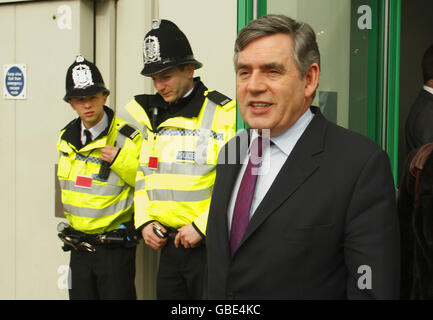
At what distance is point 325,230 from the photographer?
1321 mm

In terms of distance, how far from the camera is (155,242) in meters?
2.44

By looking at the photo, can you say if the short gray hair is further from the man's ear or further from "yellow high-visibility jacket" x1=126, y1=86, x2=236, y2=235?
"yellow high-visibility jacket" x1=126, y1=86, x2=236, y2=235

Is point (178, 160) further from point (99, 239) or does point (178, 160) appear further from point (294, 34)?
point (294, 34)

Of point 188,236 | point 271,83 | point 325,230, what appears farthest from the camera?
point 188,236

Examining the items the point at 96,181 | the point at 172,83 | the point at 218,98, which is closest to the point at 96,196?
the point at 96,181

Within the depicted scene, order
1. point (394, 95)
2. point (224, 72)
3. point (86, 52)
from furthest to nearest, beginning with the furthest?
1. point (86, 52)
2. point (224, 72)
3. point (394, 95)

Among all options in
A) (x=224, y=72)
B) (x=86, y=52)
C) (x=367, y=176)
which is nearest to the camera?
(x=367, y=176)

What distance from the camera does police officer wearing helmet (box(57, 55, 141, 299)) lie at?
2.73m

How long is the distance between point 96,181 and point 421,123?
6.24 ft

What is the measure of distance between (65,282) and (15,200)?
A: 70 cm

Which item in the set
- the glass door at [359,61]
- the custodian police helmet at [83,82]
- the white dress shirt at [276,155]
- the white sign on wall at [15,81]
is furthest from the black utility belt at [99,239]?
the white dress shirt at [276,155]

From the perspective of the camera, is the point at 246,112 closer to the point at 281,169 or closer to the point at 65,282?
the point at 281,169

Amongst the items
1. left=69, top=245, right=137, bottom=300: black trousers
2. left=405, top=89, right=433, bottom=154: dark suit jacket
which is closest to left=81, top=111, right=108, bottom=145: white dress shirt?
left=69, top=245, right=137, bottom=300: black trousers

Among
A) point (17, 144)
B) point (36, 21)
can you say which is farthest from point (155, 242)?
point (36, 21)
